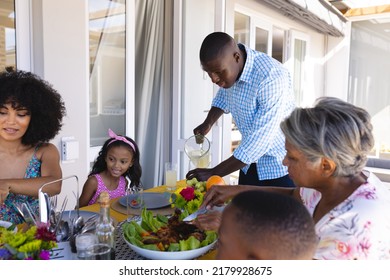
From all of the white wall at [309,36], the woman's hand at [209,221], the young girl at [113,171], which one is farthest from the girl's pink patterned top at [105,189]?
the white wall at [309,36]

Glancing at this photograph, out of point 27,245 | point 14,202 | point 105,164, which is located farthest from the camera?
point 105,164

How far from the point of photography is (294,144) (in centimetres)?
116

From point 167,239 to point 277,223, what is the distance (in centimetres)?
54

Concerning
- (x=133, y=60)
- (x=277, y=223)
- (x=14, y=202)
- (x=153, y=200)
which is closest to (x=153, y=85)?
(x=133, y=60)

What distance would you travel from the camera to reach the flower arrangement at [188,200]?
1.62 metres

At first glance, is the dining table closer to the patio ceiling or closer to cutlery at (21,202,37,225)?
cutlery at (21,202,37,225)

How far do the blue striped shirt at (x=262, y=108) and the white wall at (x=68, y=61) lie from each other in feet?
4.04

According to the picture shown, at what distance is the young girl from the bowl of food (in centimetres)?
101

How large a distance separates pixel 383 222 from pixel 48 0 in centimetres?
247

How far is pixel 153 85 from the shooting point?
4.01 m

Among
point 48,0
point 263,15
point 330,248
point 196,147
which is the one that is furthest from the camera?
point 263,15

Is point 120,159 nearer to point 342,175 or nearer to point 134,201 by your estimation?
point 134,201
